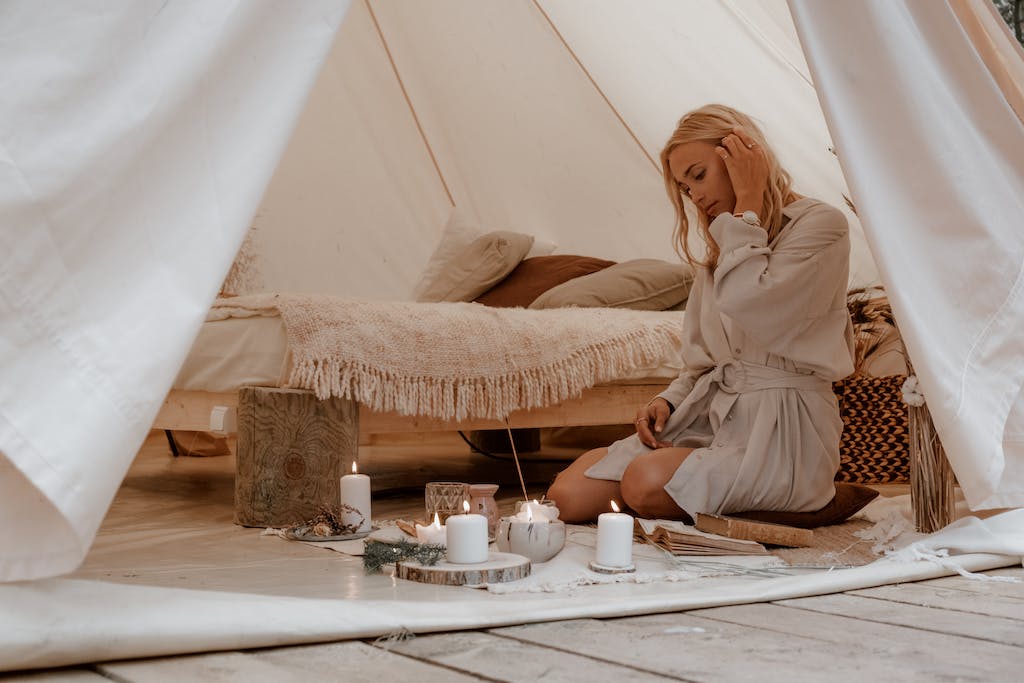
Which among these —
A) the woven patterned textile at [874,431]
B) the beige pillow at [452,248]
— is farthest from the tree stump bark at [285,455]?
the woven patterned textile at [874,431]

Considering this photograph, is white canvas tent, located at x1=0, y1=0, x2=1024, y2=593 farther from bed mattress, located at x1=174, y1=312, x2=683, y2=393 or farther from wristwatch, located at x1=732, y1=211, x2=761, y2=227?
bed mattress, located at x1=174, y1=312, x2=683, y2=393

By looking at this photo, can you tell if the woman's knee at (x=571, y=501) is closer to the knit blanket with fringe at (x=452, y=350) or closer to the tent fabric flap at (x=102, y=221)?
the knit blanket with fringe at (x=452, y=350)

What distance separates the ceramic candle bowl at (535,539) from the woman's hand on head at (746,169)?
80 centimetres

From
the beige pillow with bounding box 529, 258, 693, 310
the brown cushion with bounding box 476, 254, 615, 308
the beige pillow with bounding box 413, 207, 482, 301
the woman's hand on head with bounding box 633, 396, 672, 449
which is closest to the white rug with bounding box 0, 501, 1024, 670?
the woman's hand on head with bounding box 633, 396, 672, 449

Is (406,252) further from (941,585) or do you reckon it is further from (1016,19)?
(941,585)

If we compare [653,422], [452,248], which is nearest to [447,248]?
[452,248]

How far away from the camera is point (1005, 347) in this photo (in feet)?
5.65

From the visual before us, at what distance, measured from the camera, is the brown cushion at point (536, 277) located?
3488 millimetres

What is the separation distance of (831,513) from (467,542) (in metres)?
0.95

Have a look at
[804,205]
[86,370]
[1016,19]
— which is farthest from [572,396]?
[1016,19]

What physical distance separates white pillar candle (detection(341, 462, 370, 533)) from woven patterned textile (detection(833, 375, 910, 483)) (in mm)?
1545

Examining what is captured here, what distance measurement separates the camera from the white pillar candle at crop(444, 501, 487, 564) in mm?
1726

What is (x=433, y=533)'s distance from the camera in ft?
6.37

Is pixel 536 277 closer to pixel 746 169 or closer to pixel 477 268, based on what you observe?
pixel 477 268
